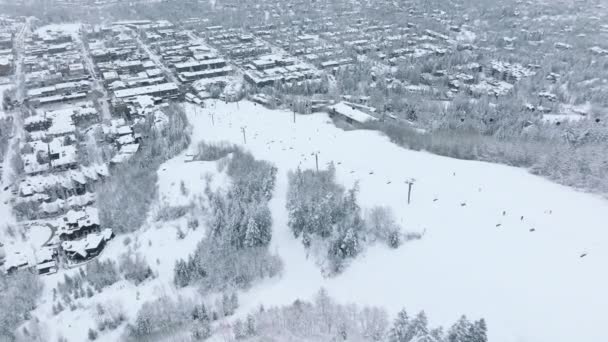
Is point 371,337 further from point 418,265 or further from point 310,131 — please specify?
point 310,131

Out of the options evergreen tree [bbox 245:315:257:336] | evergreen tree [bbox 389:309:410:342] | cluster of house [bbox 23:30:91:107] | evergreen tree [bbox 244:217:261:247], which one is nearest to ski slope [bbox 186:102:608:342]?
evergreen tree [bbox 244:217:261:247]

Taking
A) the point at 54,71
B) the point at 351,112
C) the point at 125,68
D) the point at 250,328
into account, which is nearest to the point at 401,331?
the point at 250,328

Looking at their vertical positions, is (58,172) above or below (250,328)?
below

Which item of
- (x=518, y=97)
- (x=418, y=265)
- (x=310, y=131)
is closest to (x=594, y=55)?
(x=518, y=97)

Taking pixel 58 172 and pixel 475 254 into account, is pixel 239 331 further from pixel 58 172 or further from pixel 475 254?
pixel 58 172

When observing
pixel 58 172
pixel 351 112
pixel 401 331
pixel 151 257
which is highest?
pixel 351 112

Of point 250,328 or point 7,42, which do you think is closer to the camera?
point 250,328
